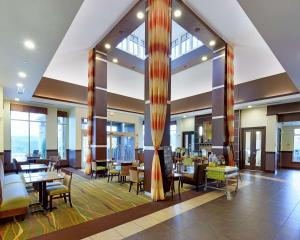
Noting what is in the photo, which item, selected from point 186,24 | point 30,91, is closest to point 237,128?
point 186,24

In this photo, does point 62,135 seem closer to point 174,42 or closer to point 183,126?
point 183,126

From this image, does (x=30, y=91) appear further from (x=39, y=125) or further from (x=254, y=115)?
(x=254, y=115)

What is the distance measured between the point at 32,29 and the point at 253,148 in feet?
35.0

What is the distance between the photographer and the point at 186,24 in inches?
246

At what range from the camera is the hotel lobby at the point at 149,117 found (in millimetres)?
3193

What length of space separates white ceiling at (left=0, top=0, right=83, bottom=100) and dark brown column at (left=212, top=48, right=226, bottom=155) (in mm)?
5691

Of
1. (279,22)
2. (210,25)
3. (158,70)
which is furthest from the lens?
(210,25)

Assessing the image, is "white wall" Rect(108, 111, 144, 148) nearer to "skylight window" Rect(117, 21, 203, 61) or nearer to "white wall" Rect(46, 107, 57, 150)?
"white wall" Rect(46, 107, 57, 150)

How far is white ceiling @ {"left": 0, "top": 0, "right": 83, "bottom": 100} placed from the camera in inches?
112

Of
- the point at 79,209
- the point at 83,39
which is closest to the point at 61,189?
the point at 79,209

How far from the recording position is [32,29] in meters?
3.42

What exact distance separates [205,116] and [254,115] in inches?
115

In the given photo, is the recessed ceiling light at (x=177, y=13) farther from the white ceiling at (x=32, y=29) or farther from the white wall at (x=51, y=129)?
the white wall at (x=51, y=129)

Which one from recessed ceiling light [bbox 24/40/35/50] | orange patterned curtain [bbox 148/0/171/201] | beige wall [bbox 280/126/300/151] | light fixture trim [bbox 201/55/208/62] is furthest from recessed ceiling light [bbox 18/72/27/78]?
beige wall [bbox 280/126/300/151]
